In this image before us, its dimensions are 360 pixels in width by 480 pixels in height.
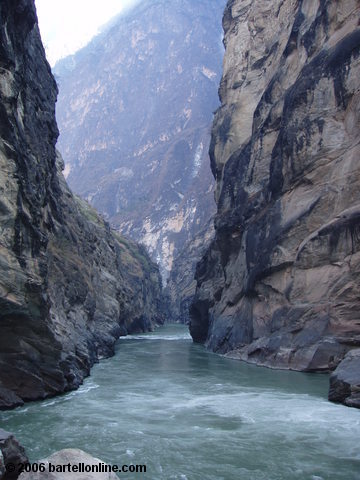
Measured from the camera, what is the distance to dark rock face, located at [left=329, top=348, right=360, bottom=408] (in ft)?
57.7

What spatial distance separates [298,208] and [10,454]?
958 inches

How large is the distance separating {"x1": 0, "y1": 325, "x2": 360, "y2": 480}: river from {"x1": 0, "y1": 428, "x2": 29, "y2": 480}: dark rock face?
2.28m

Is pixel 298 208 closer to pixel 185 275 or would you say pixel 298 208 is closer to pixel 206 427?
pixel 206 427

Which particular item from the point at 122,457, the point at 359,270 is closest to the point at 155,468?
the point at 122,457

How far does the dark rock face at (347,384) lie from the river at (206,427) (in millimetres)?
583

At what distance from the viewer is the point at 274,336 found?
29.1m

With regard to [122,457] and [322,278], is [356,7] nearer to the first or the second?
[322,278]

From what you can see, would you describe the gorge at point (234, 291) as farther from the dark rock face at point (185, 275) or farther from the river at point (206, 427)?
the dark rock face at point (185, 275)

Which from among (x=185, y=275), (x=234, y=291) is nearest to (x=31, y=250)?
(x=234, y=291)

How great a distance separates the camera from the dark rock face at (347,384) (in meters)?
17.6

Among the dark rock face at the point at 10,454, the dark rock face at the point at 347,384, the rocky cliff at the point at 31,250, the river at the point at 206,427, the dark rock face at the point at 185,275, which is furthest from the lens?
the dark rock face at the point at 185,275

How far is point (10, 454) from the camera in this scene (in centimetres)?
938

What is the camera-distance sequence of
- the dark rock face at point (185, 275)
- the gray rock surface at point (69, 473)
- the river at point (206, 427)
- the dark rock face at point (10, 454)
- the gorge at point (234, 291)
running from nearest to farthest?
1. the gray rock surface at point (69, 473)
2. the dark rock face at point (10, 454)
3. the river at point (206, 427)
4. the gorge at point (234, 291)
5. the dark rock face at point (185, 275)

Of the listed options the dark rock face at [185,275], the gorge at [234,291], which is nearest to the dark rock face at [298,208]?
the gorge at [234,291]
